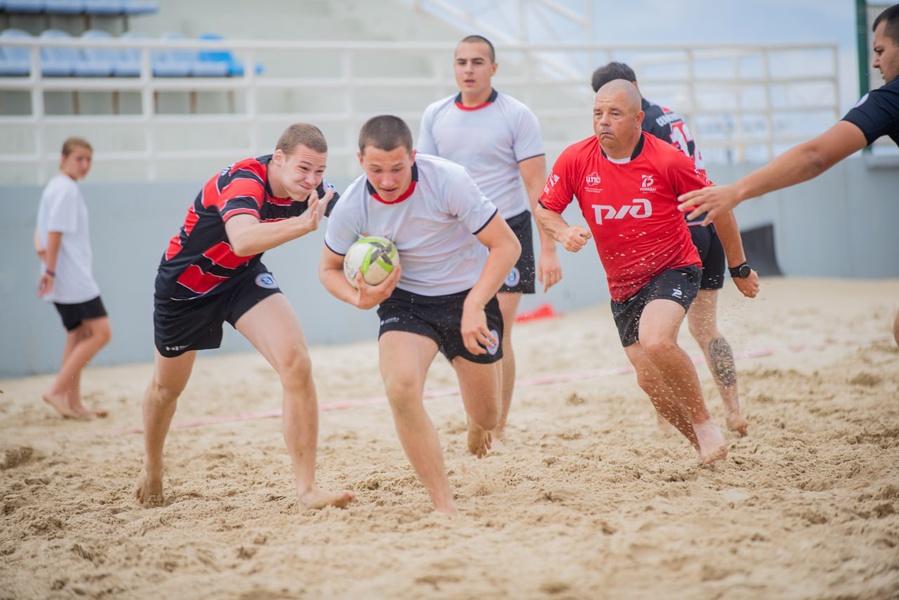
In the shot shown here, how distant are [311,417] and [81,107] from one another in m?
12.3

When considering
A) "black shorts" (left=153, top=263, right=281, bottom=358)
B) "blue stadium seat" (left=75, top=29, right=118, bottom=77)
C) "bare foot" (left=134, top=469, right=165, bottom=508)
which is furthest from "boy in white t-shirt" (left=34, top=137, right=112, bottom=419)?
"blue stadium seat" (left=75, top=29, right=118, bottom=77)

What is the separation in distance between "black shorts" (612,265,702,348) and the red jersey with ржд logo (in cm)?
4

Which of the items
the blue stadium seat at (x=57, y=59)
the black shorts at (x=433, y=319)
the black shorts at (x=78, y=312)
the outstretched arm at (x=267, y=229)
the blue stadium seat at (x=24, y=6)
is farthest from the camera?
the blue stadium seat at (x=24, y=6)

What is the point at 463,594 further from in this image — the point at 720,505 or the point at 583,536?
the point at 720,505

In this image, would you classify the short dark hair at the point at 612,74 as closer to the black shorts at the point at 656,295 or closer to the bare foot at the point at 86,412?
the black shorts at the point at 656,295

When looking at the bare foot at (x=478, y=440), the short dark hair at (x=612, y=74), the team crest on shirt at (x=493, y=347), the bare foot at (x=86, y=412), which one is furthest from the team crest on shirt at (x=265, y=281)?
the bare foot at (x=86, y=412)

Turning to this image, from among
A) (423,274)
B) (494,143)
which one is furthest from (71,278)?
(423,274)

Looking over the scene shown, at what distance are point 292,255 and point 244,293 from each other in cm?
619

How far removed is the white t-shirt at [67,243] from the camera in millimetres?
7695

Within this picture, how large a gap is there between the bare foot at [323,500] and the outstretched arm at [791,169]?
205cm

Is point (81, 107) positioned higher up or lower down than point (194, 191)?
higher up

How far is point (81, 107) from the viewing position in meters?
14.9

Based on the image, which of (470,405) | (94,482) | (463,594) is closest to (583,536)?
(463,594)

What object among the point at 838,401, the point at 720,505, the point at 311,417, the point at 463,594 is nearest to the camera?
the point at 463,594
